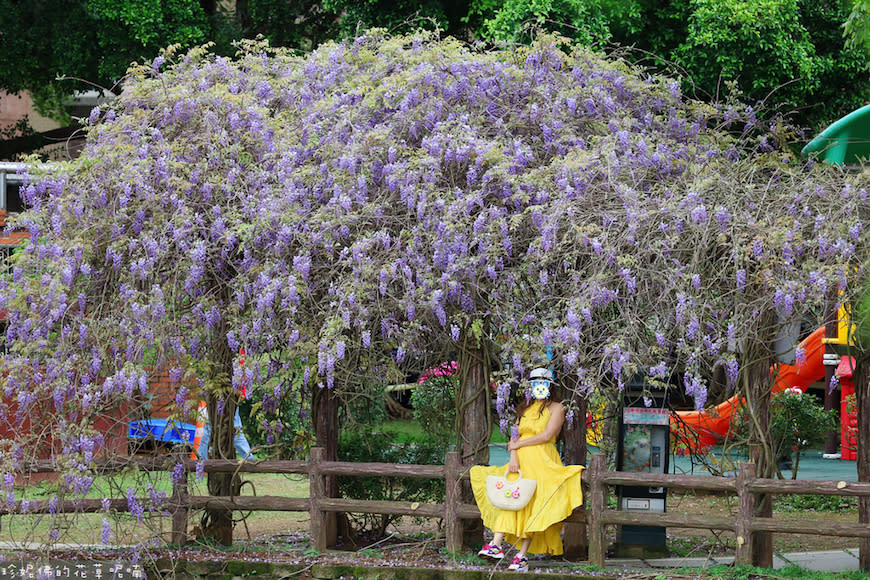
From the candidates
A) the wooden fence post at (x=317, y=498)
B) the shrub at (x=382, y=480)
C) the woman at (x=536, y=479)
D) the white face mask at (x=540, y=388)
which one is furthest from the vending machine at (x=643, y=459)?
the wooden fence post at (x=317, y=498)

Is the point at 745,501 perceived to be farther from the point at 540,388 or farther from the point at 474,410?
the point at 474,410

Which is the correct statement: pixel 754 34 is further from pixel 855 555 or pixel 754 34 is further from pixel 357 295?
pixel 357 295

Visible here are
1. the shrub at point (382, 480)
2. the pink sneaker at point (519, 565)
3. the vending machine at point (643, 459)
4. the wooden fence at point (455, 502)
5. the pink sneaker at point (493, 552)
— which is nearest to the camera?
the wooden fence at point (455, 502)

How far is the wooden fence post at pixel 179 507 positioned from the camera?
962cm

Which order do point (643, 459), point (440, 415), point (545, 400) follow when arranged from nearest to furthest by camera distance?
point (545, 400) → point (643, 459) → point (440, 415)

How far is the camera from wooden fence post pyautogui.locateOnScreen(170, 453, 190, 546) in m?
9.62

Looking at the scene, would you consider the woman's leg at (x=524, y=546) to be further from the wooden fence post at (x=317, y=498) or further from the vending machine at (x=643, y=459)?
the wooden fence post at (x=317, y=498)

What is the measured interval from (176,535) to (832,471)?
35.9 feet

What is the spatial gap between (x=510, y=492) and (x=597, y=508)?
0.69m

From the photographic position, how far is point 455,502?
30.2 ft

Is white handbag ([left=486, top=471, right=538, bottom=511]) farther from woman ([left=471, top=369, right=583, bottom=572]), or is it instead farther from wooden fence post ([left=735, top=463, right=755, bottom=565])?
wooden fence post ([left=735, top=463, right=755, bottom=565])

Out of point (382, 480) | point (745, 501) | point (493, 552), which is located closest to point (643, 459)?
point (745, 501)

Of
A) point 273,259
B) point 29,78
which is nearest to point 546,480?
point 273,259

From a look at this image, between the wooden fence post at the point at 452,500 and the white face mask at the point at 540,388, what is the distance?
33.2 inches
